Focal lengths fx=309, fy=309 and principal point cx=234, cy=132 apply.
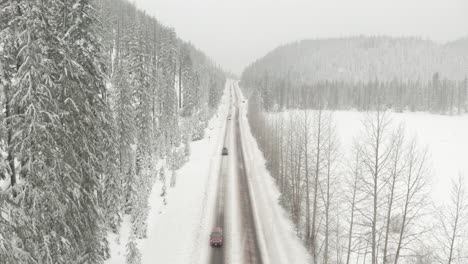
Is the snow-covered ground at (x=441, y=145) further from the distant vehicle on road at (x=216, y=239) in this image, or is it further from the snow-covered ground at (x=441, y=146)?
the distant vehicle on road at (x=216, y=239)

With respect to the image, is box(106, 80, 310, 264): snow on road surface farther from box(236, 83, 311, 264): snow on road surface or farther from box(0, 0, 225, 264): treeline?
box(0, 0, 225, 264): treeline

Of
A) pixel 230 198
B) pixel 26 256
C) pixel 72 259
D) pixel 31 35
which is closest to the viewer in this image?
pixel 26 256

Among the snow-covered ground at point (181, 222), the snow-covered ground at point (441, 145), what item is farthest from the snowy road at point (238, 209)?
the snow-covered ground at point (441, 145)

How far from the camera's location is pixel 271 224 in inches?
1264

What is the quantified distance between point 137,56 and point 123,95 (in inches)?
453

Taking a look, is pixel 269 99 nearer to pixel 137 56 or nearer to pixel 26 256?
pixel 137 56

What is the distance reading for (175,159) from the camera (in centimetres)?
4800

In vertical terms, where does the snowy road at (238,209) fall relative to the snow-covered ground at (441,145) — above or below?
below

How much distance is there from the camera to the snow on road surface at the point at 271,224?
85.7 ft

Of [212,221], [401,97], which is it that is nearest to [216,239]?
[212,221]

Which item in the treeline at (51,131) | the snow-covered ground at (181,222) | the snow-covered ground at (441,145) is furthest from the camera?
the snow-covered ground at (441,145)

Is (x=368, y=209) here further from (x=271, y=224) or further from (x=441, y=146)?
(x=441, y=146)

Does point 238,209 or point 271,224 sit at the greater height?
point 238,209

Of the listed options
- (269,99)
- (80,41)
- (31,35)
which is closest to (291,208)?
(80,41)
